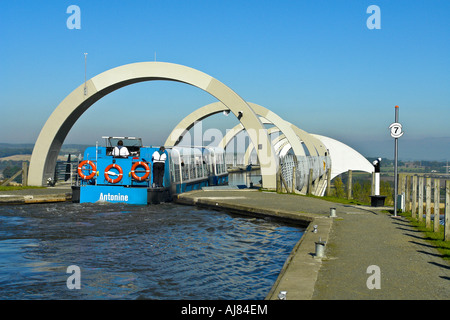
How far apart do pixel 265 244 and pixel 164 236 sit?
263cm

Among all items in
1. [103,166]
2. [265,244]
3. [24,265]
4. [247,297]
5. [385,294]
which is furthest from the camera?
[103,166]

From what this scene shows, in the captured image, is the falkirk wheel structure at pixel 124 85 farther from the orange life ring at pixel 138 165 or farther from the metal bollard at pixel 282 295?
the metal bollard at pixel 282 295

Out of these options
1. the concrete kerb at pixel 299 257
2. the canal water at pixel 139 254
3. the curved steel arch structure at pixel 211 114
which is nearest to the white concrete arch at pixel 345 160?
the curved steel arch structure at pixel 211 114

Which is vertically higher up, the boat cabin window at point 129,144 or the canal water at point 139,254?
the boat cabin window at point 129,144

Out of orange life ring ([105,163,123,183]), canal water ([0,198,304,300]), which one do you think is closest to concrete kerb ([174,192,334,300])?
canal water ([0,198,304,300])

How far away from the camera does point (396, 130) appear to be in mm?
13250

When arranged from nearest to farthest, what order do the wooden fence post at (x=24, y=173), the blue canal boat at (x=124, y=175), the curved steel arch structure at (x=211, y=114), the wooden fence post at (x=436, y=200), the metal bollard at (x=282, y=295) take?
the metal bollard at (x=282, y=295), the wooden fence post at (x=436, y=200), the blue canal boat at (x=124, y=175), the wooden fence post at (x=24, y=173), the curved steel arch structure at (x=211, y=114)

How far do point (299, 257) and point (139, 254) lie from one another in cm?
368

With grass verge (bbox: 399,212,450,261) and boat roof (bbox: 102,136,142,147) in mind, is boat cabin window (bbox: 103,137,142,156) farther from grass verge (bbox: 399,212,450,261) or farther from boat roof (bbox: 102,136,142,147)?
grass verge (bbox: 399,212,450,261)

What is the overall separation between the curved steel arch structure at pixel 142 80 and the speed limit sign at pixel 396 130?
9.19m

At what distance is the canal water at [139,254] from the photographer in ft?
23.9
